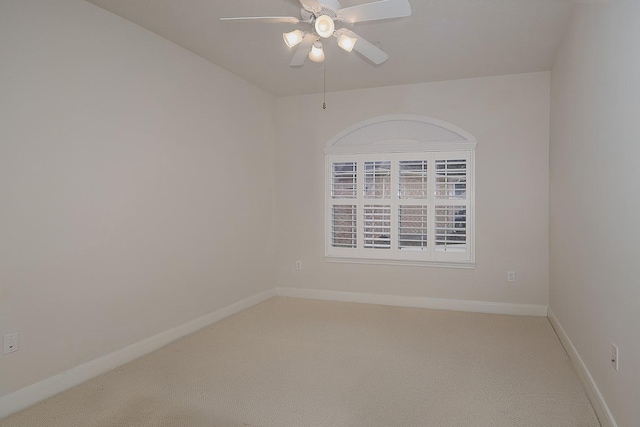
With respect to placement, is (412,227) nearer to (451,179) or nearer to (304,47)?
(451,179)

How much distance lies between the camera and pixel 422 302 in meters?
4.39

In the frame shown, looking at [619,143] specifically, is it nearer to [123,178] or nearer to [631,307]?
[631,307]

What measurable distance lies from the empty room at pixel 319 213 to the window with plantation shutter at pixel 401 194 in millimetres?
24

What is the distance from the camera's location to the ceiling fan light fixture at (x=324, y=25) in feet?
7.01

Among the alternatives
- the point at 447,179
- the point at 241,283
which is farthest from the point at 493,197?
the point at 241,283

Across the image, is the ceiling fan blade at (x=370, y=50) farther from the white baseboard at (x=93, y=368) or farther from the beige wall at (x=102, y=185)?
the white baseboard at (x=93, y=368)

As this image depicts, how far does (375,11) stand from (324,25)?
0.28 meters

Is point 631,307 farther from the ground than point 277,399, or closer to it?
farther from the ground

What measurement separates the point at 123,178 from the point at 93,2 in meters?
1.17

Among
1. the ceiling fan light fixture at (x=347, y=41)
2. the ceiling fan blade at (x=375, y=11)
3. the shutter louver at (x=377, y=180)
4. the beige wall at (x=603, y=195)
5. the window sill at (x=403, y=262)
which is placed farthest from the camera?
the shutter louver at (x=377, y=180)

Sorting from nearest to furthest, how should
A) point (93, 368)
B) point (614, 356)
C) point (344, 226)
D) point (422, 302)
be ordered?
point (614, 356) → point (93, 368) → point (422, 302) → point (344, 226)

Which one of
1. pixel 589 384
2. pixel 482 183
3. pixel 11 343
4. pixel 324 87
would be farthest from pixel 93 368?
pixel 482 183

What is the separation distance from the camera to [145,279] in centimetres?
308

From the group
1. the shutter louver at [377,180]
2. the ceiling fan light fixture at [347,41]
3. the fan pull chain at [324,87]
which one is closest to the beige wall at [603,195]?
the ceiling fan light fixture at [347,41]
